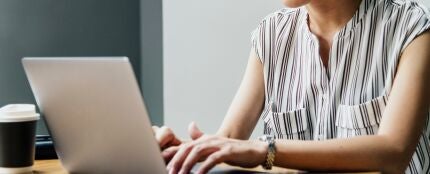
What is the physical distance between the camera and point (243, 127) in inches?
63.6

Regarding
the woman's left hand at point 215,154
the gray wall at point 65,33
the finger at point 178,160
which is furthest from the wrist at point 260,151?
the gray wall at point 65,33

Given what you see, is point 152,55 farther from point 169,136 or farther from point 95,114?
point 95,114

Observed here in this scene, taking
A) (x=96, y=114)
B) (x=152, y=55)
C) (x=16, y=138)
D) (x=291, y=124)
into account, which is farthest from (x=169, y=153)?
(x=152, y=55)

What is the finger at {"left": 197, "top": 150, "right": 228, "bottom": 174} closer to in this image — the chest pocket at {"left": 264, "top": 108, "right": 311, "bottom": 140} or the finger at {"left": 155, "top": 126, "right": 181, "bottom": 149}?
the finger at {"left": 155, "top": 126, "right": 181, "bottom": 149}

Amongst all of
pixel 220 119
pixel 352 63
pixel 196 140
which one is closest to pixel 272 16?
pixel 352 63

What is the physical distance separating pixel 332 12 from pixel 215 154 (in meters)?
0.63

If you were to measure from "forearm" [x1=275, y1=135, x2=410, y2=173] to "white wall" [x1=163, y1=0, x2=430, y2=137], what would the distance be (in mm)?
1364

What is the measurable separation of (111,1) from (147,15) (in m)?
0.15

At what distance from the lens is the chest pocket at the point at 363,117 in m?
1.49

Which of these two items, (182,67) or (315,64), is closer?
(315,64)

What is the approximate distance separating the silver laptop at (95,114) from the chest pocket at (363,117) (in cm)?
63

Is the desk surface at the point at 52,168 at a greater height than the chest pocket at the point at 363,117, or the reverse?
the chest pocket at the point at 363,117

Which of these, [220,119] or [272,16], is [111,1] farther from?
[272,16]

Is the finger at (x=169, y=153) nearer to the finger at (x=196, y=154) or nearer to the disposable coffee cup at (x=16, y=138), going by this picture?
the finger at (x=196, y=154)
